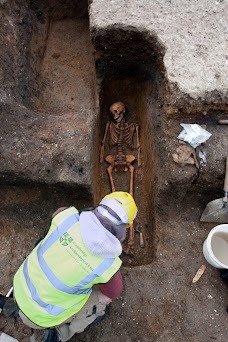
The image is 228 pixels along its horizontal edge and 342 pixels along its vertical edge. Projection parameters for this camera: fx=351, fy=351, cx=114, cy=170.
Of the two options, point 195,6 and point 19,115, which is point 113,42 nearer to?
point 195,6

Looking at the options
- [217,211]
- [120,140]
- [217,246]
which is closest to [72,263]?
[217,246]

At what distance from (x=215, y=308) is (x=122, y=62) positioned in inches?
113

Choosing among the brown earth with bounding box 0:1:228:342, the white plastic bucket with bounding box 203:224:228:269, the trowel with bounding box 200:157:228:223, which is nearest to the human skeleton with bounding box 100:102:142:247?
the brown earth with bounding box 0:1:228:342

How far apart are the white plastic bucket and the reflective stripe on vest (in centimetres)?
124

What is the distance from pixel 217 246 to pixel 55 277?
1809 mm

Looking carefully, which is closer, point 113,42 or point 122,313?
point 122,313

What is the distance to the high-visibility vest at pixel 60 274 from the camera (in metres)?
2.30

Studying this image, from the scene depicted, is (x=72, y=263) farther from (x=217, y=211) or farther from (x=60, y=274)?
(x=217, y=211)

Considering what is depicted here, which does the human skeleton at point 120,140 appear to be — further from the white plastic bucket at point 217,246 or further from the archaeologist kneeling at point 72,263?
the archaeologist kneeling at point 72,263

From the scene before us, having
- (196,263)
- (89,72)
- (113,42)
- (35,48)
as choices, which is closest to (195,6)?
(113,42)

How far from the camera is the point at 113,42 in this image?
389 cm

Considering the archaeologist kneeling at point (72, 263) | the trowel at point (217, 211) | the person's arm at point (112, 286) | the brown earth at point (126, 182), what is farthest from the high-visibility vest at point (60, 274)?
the trowel at point (217, 211)

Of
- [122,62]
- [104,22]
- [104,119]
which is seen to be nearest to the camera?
[104,22]

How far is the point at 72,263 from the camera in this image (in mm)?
2291
